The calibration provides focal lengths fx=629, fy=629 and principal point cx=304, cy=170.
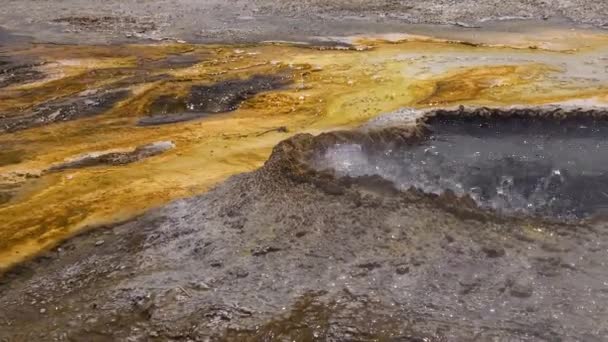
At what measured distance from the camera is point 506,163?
5949 mm

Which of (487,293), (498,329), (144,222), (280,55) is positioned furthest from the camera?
(280,55)

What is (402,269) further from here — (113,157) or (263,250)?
(113,157)

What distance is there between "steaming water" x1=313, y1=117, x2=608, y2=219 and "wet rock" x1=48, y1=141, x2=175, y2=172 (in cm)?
195

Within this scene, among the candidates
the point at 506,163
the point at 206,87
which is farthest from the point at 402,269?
the point at 206,87

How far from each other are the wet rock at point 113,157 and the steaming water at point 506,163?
195 centimetres

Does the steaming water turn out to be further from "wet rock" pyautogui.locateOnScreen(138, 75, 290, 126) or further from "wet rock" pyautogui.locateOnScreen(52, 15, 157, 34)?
"wet rock" pyautogui.locateOnScreen(52, 15, 157, 34)

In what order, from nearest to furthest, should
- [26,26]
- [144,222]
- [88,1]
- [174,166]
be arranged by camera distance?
[144,222] → [174,166] → [26,26] → [88,1]

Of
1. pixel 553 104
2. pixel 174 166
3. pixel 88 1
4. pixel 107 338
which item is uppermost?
pixel 88 1

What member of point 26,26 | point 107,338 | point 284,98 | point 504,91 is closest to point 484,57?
point 504,91

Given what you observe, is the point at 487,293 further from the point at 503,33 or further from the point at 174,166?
the point at 503,33

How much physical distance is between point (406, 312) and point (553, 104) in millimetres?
3833

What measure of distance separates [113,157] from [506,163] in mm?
4024

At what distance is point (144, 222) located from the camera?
5383mm

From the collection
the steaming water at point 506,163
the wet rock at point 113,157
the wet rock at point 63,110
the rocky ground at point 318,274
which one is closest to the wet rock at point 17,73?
the wet rock at point 63,110
